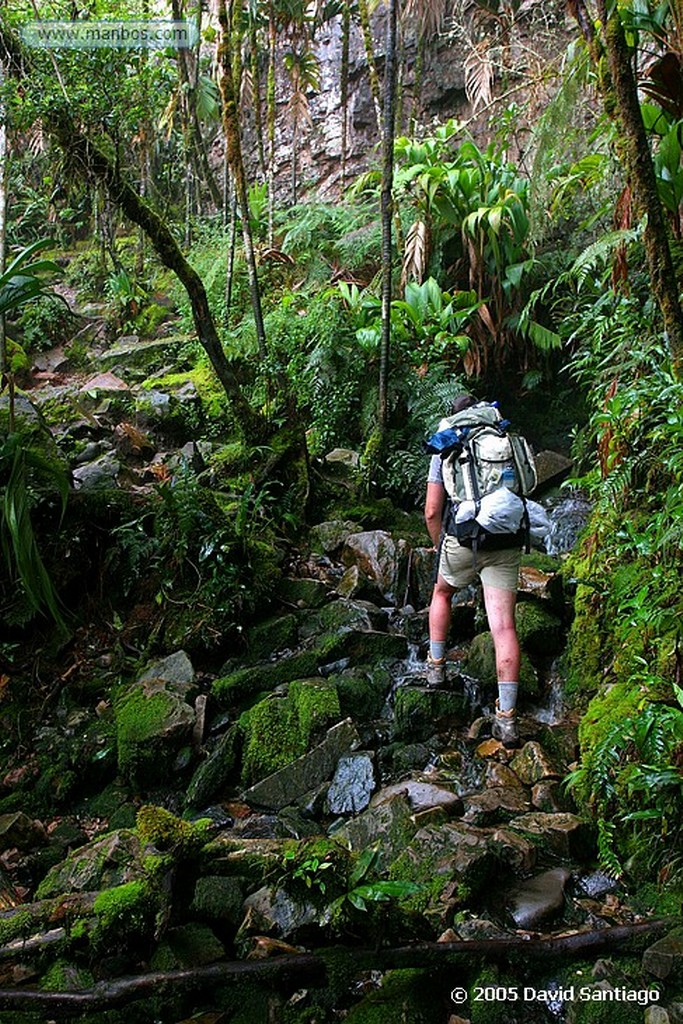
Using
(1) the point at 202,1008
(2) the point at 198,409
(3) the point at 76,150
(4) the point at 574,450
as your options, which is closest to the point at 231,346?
(2) the point at 198,409

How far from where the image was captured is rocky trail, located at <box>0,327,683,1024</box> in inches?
91.5

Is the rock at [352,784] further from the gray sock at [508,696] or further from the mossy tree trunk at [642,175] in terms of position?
the mossy tree trunk at [642,175]

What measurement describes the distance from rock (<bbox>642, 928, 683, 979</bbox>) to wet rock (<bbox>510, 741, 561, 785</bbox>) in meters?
1.23

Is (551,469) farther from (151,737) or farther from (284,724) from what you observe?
(151,737)

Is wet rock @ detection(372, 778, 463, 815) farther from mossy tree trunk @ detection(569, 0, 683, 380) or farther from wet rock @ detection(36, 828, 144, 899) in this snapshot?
mossy tree trunk @ detection(569, 0, 683, 380)

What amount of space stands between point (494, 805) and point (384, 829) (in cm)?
57

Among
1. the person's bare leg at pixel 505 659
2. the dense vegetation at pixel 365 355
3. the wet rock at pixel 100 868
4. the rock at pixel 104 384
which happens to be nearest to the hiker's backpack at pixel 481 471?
the person's bare leg at pixel 505 659

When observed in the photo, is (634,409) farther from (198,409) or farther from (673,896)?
(198,409)

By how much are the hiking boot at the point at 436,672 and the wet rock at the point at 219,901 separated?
209 centimetres

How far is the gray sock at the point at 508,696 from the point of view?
158 inches

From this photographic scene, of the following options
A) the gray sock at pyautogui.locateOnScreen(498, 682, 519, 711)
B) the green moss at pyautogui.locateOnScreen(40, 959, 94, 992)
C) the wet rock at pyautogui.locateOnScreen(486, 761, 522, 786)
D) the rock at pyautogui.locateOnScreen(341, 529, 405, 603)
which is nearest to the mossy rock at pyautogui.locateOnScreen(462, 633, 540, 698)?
the gray sock at pyautogui.locateOnScreen(498, 682, 519, 711)

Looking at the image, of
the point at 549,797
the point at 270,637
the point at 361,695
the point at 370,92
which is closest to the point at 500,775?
the point at 549,797

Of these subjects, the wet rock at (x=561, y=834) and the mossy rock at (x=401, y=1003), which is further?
the wet rock at (x=561, y=834)

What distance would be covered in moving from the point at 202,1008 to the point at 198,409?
644 centimetres
